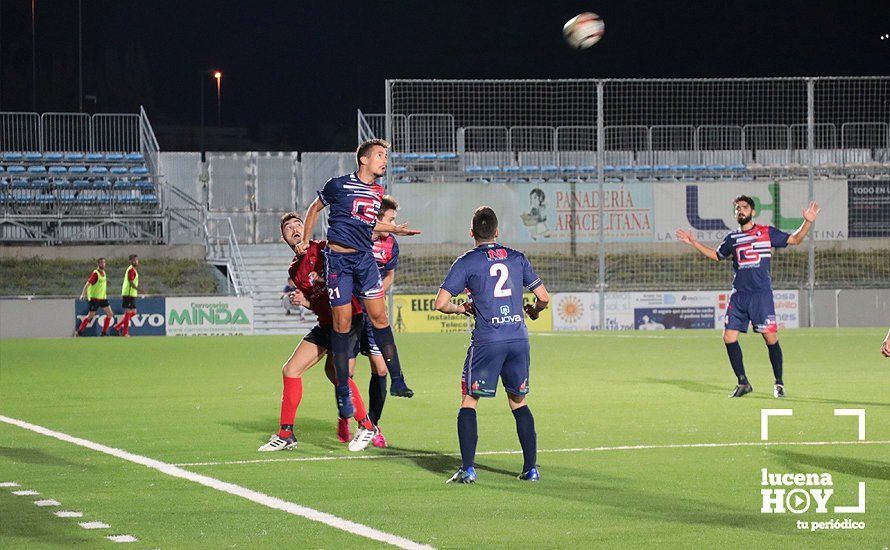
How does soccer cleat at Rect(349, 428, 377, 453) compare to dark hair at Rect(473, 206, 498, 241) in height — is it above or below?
below

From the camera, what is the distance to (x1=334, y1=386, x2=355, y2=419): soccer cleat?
10.3 metres

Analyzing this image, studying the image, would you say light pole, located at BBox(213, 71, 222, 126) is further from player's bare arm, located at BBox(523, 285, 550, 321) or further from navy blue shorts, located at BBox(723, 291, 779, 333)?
player's bare arm, located at BBox(523, 285, 550, 321)

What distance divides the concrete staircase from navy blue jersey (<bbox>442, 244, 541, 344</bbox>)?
79.9 feet

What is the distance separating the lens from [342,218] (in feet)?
34.3

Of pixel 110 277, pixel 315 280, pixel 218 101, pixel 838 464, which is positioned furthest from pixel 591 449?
pixel 218 101

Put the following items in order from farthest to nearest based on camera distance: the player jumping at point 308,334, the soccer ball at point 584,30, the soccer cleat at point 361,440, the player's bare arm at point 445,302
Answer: the soccer ball at point 584,30
the player jumping at point 308,334
the soccer cleat at point 361,440
the player's bare arm at point 445,302

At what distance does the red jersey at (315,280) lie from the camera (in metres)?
10.5

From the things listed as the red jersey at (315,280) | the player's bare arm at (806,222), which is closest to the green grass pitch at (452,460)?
the red jersey at (315,280)

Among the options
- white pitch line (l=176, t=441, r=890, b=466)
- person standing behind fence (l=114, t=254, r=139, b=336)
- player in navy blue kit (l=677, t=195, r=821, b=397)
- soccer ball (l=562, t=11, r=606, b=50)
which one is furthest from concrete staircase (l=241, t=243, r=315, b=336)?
white pitch line (l=176, t=441, r=890, b=466)

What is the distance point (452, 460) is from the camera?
31.4ft

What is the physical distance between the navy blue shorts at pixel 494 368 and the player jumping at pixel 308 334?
2.02m

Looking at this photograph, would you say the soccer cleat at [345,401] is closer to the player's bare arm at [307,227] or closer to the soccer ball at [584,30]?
the player's bare arm at [307,227]

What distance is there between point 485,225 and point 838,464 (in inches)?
123

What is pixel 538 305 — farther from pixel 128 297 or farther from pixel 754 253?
pixel 128 297
